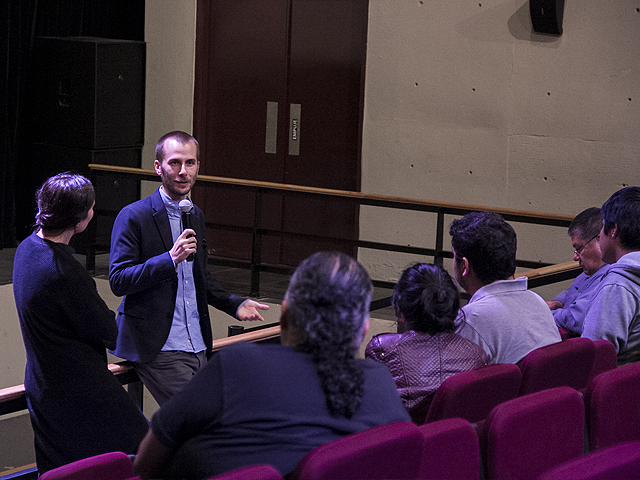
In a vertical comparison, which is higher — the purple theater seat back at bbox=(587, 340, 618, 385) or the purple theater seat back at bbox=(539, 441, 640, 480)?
the purple theater seat back at bbox=(539, 441, 640, 480)

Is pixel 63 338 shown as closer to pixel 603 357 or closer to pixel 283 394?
pixel 283 394

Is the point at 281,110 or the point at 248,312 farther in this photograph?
the point at 281,110

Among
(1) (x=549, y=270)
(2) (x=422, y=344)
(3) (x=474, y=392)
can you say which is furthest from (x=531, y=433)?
(1) (x=549, y=270)

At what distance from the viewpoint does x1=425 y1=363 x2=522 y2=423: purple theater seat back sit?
1971 millimetres

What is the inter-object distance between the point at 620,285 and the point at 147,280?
148 centimetres

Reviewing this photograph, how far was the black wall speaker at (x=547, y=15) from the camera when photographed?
555cm

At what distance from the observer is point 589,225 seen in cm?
321

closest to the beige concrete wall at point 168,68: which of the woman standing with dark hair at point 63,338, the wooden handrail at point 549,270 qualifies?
the wooden handrail at point 549,270

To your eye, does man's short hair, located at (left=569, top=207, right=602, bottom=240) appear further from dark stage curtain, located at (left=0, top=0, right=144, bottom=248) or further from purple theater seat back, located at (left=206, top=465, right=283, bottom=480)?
dark stage curtain, located at (left=0, top=0, right=144, bottom=248)

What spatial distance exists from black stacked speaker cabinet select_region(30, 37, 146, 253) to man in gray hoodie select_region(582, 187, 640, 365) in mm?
4686

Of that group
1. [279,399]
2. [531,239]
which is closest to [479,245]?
[279,399]

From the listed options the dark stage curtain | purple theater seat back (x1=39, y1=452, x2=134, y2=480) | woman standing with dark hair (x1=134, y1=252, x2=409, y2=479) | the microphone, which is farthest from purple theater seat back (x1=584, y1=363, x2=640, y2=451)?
→ the dark stage curtain

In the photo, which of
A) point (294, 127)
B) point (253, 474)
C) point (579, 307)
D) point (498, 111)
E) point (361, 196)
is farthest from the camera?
point (294, 127)

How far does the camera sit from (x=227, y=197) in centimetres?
722
